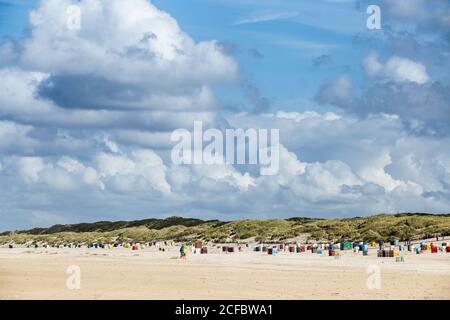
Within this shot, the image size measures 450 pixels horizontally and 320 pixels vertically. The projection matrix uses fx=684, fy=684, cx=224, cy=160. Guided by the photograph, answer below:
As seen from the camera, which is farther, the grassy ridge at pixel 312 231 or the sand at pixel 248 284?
the grassy ridge at pixel 312 231

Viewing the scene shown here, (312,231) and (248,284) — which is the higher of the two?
(312,231)

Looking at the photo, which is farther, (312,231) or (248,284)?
(312,231)

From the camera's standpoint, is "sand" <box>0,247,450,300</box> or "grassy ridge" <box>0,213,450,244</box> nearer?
"sand" <box>0,247,450,300</box>

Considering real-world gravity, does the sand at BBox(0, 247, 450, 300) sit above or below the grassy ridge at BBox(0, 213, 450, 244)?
below

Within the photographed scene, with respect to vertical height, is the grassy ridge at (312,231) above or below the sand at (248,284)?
above

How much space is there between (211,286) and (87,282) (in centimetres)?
594
